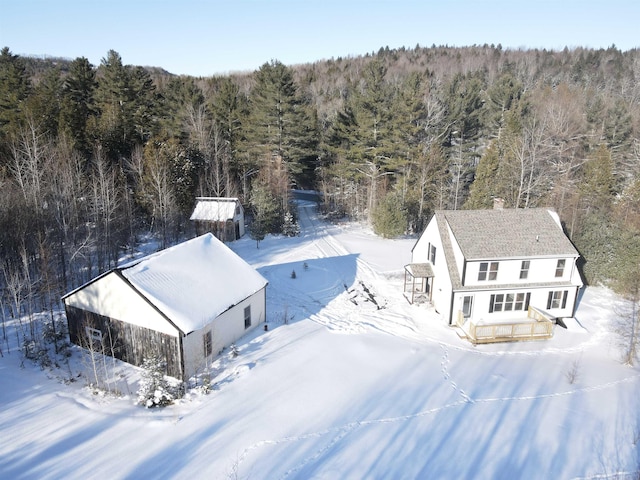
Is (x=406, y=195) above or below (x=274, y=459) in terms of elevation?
above

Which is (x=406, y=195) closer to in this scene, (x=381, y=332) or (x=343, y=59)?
(x=381, y=332)

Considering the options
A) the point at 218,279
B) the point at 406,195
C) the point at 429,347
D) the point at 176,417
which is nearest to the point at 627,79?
the point at 406,195

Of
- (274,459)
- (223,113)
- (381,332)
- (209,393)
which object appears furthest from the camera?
(223,113)

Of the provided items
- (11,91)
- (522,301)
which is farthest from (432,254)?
(11,91)

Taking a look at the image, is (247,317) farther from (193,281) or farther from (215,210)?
(215,210)

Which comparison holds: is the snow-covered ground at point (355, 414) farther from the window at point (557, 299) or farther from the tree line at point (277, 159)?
the tree line at point (277, 159)

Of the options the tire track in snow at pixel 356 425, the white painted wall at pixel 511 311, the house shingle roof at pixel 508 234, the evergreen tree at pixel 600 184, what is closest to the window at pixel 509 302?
the white painted wall at pixel 511 311

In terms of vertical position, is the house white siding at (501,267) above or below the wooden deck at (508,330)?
above
